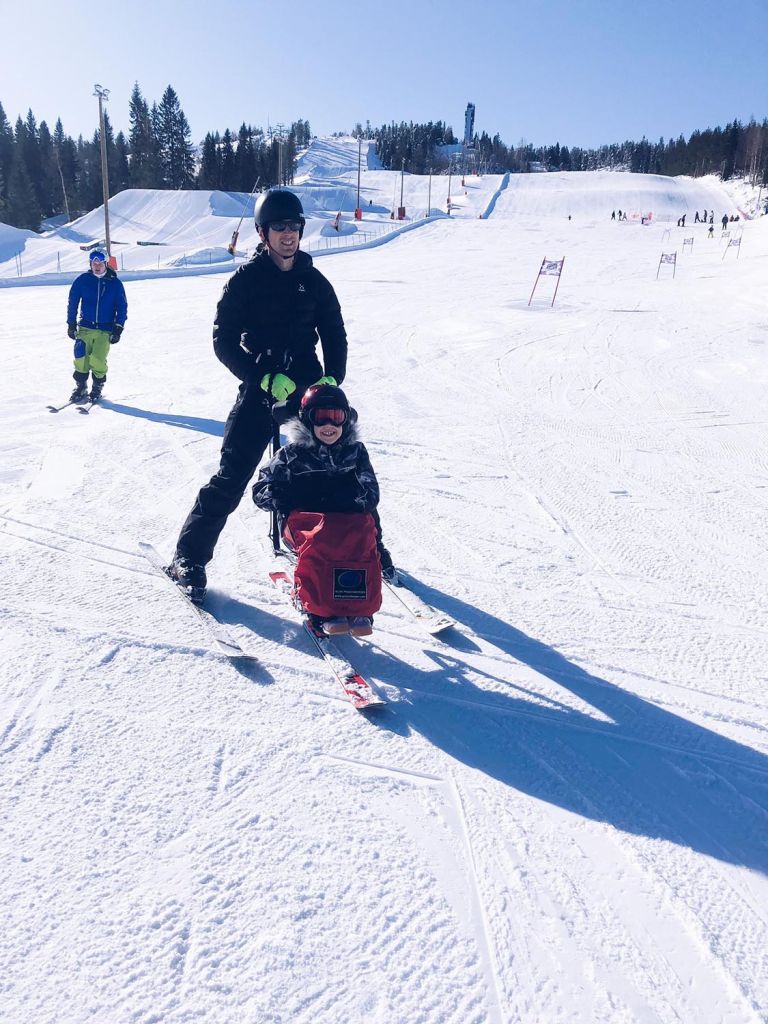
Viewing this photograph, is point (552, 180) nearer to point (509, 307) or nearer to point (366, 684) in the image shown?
point (509, 307)

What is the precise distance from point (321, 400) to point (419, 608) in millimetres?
1178

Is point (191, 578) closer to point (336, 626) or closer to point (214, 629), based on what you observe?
point (214, 629)

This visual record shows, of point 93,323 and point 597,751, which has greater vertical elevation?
point 93,323

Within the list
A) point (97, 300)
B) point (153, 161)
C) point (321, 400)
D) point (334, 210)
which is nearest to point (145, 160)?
point (153, 161)

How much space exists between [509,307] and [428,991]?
1563cm

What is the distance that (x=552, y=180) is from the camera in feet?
259

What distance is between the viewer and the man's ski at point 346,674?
9.02ft

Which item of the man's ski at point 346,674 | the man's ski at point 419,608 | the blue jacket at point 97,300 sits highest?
the blue jacket at point 97,300

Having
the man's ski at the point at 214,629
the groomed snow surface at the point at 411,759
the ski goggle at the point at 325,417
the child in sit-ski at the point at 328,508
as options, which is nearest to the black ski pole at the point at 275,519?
the groomed snow surface at the point at 411,759

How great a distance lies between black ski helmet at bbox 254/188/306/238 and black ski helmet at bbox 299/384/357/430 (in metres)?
0.86

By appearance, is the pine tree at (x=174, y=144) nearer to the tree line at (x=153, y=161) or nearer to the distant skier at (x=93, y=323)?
the tree line at (x=153, y=161)

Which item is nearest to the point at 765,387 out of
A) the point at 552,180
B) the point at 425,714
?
the point at 425,714

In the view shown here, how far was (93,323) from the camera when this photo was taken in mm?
8133

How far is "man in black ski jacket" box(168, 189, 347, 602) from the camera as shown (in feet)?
11.3
